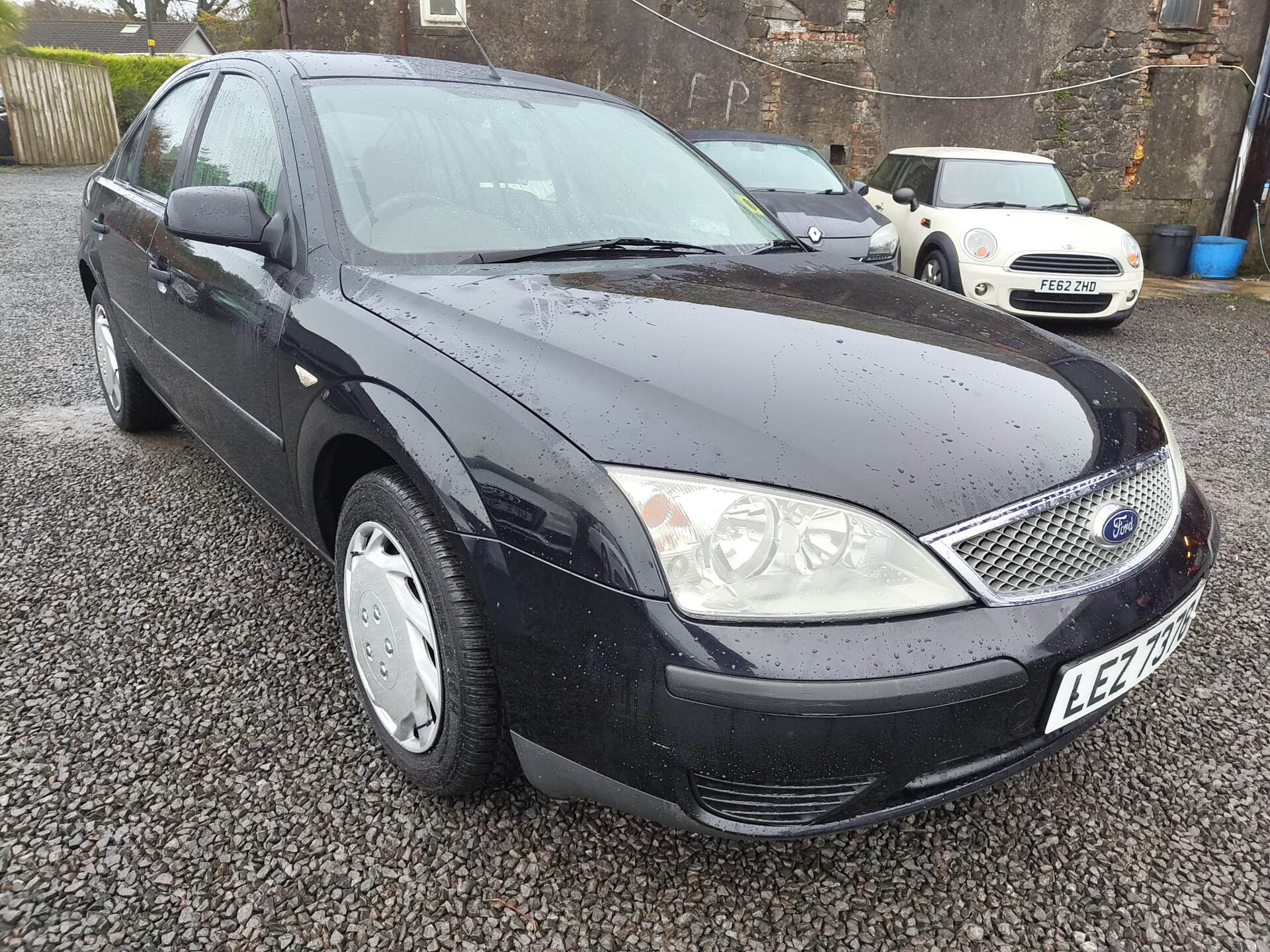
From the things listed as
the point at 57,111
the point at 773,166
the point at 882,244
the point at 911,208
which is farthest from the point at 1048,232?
the point at 57,111

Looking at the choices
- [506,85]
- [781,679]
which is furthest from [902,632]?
[506,85]

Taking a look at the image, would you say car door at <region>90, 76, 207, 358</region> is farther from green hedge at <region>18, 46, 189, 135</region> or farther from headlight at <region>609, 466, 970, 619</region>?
green hedge at <region>18, 46, 189, 135</region>

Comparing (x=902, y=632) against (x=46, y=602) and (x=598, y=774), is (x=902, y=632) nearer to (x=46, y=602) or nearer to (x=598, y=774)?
(x=598, y=774)

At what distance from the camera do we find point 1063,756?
1.99m

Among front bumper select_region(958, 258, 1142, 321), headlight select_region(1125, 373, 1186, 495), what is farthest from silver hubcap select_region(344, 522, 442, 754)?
front bumper select_region(958, 258, 1142, 321)

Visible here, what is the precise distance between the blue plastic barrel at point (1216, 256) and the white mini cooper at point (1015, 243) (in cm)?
398

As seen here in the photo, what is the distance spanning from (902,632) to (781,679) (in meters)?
0.20

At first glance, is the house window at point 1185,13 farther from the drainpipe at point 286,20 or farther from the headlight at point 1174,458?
the headlight at point 1174,458

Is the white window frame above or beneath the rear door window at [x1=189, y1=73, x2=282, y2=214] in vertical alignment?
above

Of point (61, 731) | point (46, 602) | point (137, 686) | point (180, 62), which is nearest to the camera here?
point (61, 731)

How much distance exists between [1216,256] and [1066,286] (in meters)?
5.59

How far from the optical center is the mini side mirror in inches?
303

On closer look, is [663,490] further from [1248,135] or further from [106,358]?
[1248,135]

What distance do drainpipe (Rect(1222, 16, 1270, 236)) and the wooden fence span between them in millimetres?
21589
